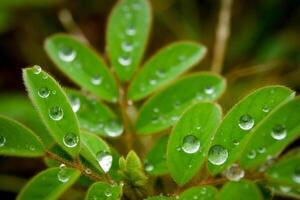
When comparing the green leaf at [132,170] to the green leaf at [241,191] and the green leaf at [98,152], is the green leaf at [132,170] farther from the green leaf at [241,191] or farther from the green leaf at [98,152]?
the green leaf at [241,191]

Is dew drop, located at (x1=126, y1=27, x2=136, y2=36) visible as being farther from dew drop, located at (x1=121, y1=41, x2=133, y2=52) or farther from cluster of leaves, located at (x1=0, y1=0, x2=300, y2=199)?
cluster of leaves, located at (x1=0, y1=0, x2=300, y2=199)

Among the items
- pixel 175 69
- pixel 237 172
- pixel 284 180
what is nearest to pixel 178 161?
pixel 237 172

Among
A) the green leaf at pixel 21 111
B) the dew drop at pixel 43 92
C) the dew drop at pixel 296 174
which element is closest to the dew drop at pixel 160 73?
the dew drop at pixel 43 92

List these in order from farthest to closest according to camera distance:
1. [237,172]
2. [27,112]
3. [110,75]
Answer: [27,112], [110,75], [237,172]

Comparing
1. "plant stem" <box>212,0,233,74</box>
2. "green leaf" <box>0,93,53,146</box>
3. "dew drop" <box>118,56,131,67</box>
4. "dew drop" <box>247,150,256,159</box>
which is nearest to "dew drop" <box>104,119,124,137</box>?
"dew drop" <box>118,56,131,67</box>

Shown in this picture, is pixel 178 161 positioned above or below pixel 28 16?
below

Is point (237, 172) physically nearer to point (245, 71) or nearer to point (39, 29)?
point (245, 71)
